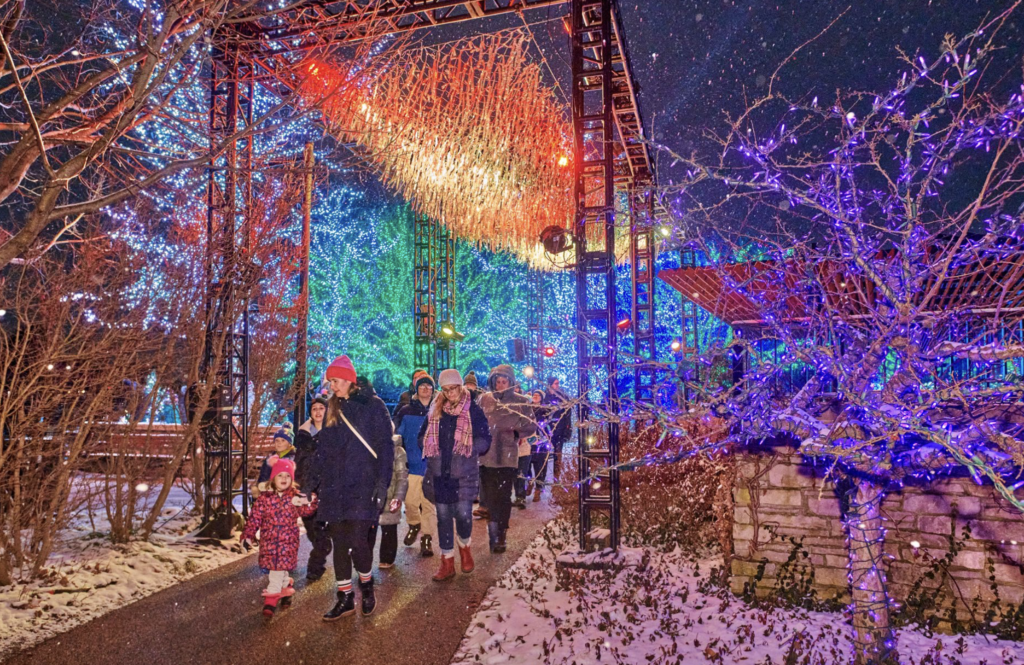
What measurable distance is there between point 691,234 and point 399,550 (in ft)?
18.9

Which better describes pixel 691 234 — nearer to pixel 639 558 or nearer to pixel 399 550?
pixel 639 558

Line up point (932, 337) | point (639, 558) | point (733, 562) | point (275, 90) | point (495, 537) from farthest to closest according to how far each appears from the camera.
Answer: point (275, 90)
point (495, 537)
point (639, 558)
point (733, 562)
point (932, 337)

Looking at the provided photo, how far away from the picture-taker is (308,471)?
21.0 ft

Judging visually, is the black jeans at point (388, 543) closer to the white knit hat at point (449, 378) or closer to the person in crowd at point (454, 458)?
the person in crowd at point (454, 458)

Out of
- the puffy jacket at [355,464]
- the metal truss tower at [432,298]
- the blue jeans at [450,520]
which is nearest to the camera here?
the puffy jacket at [355,464]

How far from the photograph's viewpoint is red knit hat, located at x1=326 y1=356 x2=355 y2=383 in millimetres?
5809

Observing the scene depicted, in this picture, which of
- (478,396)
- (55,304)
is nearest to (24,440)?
(55,304)

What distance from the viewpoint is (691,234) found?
13.5ft

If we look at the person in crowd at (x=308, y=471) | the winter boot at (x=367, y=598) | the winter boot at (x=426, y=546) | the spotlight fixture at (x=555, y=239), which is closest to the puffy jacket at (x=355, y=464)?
the winter boot at (x=367, y=598)

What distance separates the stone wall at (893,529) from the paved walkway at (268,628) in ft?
8.17

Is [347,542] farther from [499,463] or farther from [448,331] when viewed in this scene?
[448,331]

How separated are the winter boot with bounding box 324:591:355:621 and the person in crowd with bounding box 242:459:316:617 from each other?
1.70ft

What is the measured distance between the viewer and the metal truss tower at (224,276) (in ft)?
28.2

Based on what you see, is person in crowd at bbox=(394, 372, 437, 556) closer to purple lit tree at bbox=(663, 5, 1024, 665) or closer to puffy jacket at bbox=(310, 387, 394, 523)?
puffy jacket at bbox=(310, 387, 394, 523)
